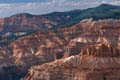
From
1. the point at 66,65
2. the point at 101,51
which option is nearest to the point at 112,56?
the point at 101,51

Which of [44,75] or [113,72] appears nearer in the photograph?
[113,72]

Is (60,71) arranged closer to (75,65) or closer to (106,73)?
(75,65)

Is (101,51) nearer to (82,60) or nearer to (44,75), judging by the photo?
(82,60)

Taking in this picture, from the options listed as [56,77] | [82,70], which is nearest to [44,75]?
[56,77]

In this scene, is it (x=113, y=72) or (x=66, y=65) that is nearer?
(x=113, y=72)

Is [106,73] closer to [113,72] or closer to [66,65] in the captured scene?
[113,72]
